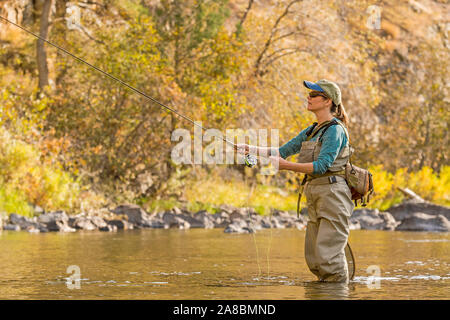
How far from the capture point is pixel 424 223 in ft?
52.9

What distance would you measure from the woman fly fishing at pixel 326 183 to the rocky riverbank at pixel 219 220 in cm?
823

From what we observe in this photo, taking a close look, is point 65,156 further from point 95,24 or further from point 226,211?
point 95,24

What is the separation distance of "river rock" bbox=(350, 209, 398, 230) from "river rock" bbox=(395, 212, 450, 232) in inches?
11.1

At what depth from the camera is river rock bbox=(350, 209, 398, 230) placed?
1688 cm

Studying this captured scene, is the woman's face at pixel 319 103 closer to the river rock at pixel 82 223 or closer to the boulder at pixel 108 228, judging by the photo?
the boulder at pixel 108 228

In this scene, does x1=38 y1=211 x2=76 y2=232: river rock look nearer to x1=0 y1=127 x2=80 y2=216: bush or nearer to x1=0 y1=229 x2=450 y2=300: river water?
x1=0 y1=127 x2=80 y2=216: bush

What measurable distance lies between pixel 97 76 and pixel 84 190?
2740 mm

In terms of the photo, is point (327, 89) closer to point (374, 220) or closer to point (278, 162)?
point (278, 162)

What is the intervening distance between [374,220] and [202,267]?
9.19m

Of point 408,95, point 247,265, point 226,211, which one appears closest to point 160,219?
point 226,211

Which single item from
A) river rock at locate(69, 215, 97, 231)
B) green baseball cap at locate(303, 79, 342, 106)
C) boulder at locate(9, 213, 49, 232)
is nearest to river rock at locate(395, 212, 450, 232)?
river rock at locate(69, 215, 97, 231)

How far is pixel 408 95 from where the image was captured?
1020 inches

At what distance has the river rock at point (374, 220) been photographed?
16.9m

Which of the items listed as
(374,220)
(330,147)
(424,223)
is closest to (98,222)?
(374,220)
